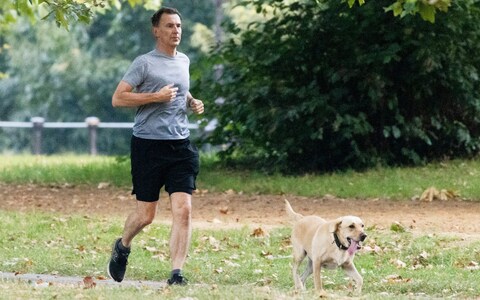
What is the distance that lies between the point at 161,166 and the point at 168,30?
103 cm

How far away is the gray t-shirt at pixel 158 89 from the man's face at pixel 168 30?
0.12 metres

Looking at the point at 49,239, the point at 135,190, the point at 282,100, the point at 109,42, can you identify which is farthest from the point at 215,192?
the point at 109,42

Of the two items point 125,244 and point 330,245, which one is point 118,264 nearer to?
point 125,244

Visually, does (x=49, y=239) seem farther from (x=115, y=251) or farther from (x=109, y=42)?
(x=109, y=42)

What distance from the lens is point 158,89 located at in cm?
1004

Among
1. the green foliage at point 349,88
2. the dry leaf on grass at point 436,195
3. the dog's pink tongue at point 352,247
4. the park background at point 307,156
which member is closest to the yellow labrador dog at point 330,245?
the dog's pink tongue at point 352,247

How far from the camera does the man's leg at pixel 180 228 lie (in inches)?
396

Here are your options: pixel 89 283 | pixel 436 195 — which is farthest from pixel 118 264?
pixel 436 195

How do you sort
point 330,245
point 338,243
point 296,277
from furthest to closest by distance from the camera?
1. point 296,277
2. point 330,245
3. point 338,243

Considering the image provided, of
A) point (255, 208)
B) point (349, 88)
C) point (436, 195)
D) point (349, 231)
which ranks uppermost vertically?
point (349, 231)

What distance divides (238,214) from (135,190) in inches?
238

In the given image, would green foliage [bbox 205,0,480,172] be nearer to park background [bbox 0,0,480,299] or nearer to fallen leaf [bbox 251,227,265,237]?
park background [bbox 0,0,480,299]

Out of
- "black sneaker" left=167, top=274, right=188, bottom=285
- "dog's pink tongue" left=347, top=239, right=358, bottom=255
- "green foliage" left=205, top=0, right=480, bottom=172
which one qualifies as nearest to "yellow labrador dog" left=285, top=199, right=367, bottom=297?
"dog's pink tongue" left=347, top=239, right=358, bottom=255

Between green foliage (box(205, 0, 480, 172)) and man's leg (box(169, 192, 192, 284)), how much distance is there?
1003 centimetres
